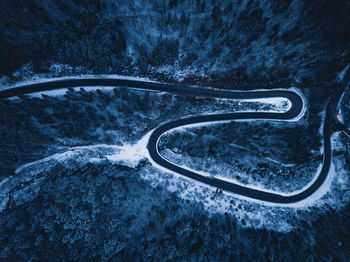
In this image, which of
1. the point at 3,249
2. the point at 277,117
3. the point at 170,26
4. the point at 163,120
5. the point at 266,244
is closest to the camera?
the point at 3,249

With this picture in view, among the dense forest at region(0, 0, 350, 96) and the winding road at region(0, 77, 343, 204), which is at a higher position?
the dense forest at region(0, 0, 350, 96)

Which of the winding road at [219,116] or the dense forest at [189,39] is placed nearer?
the dense forest at [189,39]

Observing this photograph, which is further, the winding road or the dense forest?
the winding road

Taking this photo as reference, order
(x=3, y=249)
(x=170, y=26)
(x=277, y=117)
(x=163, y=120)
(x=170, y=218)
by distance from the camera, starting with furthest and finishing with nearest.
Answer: (x=163, y=120) → (x=277, y=117) → (x=170, y=26) → (x=170, y=218) → (x=3, y=249)

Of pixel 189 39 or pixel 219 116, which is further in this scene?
pixel 219 116

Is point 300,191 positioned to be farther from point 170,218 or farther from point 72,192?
point 72,192

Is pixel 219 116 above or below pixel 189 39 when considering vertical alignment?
below

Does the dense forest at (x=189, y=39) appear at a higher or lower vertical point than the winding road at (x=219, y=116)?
higher

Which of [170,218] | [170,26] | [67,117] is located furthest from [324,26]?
[67,117]
